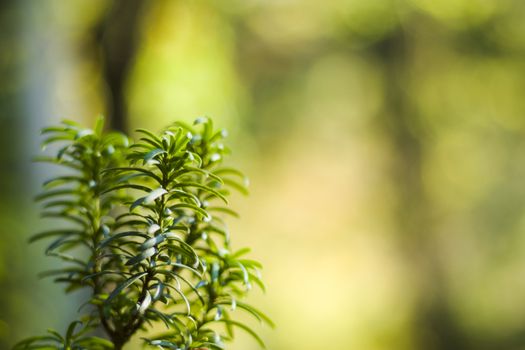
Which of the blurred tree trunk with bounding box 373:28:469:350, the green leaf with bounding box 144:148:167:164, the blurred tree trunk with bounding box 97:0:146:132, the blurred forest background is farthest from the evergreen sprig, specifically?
the blurred tree trunk with bounding box 373:28:469:350

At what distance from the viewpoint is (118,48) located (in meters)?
2.29

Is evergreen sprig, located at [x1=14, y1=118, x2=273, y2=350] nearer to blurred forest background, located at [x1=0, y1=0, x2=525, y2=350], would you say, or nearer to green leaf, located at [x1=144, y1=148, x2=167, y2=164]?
green leaf, located at [x1=144, y1=148, x2=167, y2=164]

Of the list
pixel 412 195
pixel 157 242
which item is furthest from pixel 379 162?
pixel 157 242

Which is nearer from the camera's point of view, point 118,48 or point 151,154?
point 151,154

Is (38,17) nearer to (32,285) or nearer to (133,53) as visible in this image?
(133,53)

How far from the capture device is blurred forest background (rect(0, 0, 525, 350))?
4336 mm

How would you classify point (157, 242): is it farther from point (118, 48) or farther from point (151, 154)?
point (118, 48)

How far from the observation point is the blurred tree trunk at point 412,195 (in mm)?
4508

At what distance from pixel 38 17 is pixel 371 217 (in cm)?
368

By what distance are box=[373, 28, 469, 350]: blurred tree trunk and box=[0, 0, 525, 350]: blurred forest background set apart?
0.04 feet

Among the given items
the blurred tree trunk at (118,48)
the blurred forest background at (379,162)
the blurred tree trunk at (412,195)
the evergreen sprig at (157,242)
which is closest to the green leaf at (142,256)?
the evergreen sprig at (157,242)

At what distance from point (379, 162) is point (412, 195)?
476mm

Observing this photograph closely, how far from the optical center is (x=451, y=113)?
181 inches

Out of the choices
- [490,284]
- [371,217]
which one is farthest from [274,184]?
[490,284]
